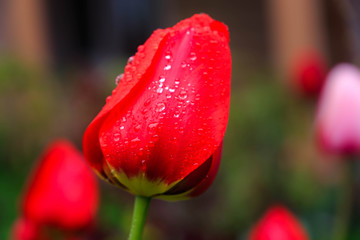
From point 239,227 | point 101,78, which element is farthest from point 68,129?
point 239,227

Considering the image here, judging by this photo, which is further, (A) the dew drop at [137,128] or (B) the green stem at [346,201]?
(B) the green stem at [346,201]

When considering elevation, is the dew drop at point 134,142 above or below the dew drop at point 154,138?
below

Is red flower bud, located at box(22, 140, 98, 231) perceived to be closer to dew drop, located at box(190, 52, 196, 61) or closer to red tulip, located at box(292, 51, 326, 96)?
dew drop, located at box(190, 52, 196, 61)

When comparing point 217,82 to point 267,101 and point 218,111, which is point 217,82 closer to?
point 218,111

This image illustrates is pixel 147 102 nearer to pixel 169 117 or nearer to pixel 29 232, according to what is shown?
pixel 169 117

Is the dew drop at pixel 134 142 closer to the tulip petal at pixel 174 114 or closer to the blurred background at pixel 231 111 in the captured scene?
the tulip petal at pixel 174 114

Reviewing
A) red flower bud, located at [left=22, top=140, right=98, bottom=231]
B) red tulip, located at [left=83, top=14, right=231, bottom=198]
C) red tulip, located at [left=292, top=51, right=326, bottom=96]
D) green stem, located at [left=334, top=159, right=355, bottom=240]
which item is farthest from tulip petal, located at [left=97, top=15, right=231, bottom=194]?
red tulip, located at [left=292, top=51, right=326, bottom=96]

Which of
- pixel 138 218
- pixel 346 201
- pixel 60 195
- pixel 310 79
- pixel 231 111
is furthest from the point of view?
pixel 231 111

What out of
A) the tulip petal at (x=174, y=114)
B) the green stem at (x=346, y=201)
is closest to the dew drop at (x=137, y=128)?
the tulip petal at (x=174, y=114)

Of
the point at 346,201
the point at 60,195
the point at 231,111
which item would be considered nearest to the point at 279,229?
the point at 346,201
